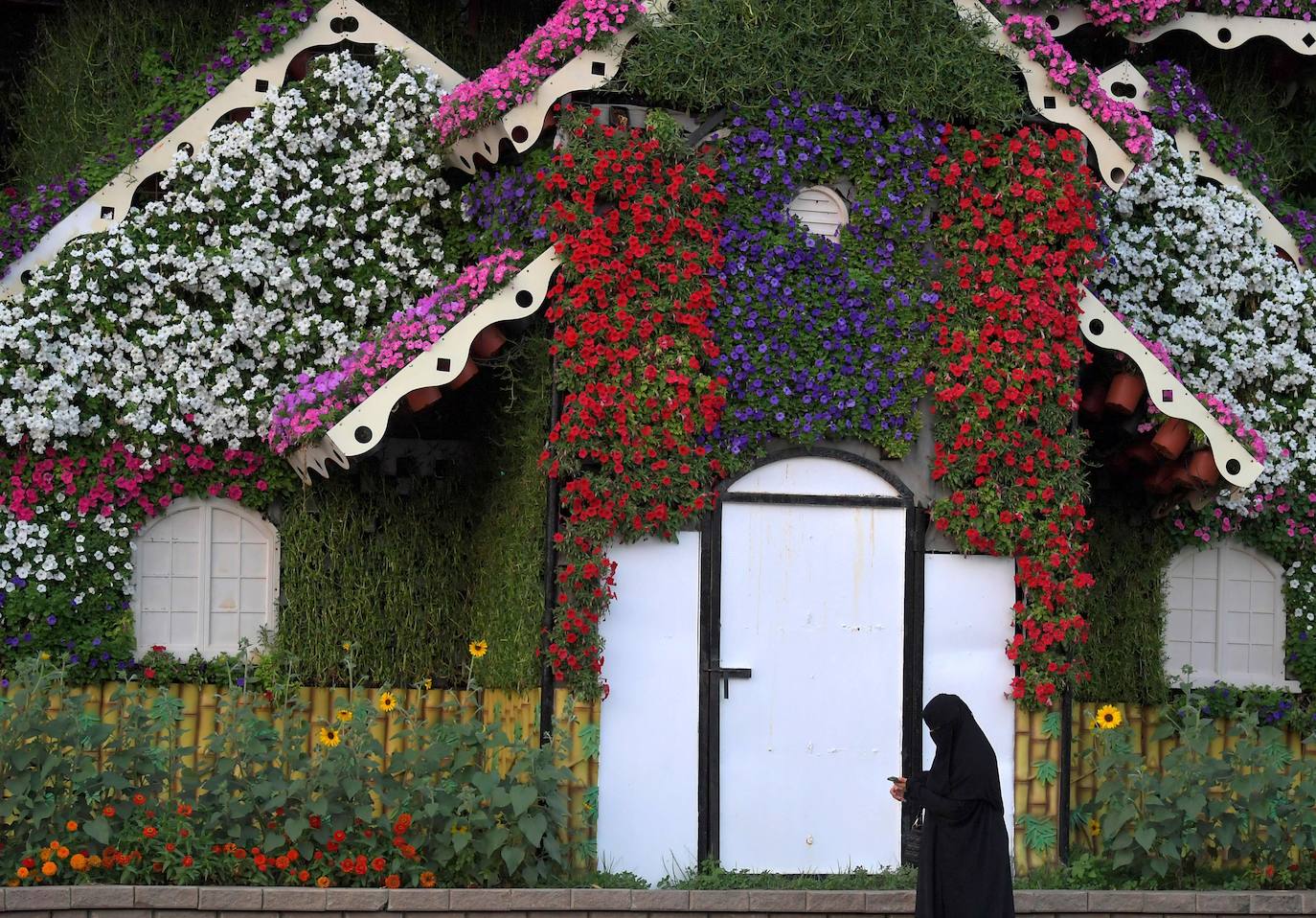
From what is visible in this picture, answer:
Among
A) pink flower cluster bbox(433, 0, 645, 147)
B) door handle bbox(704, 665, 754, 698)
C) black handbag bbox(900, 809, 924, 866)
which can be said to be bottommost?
black handbag bbox(900, 809, 924, 866)

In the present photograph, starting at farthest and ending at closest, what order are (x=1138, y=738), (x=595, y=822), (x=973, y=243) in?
(x=1138, y=738), (x=973, y=243), (x=595, y=822)

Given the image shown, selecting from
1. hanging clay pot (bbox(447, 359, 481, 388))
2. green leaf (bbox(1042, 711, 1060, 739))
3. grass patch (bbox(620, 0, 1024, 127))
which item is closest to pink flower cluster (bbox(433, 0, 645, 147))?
grass patch (bbox(620, 0, 1024, 127))

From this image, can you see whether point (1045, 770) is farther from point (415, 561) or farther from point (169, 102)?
point (169, 102)

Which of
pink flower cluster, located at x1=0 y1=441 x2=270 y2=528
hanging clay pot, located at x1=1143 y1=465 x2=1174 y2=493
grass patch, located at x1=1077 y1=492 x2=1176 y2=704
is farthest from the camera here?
grass patch, located at x1=1077 y1=492 x2=1176 y2=704

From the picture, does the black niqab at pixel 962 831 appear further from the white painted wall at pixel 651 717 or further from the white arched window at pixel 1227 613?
the white arched window at pixel 1227 613

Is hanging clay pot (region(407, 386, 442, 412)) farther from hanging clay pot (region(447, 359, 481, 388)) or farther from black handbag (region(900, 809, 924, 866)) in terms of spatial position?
black handbag (region(900, 809, 924, 866))

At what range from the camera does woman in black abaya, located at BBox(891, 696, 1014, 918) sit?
795cm

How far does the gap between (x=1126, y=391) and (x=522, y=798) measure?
15.5 ft

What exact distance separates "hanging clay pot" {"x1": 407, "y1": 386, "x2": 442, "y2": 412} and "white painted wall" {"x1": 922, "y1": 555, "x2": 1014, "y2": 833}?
3.23 m

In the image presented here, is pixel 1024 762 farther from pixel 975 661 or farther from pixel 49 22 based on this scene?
pixel 49 22

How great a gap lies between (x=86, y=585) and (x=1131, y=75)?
26.9 ft

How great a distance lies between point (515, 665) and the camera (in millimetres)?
10242

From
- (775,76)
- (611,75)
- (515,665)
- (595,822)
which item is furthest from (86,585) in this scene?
(775,76)

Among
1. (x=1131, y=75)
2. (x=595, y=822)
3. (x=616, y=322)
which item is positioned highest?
(x=1131, y=75)
